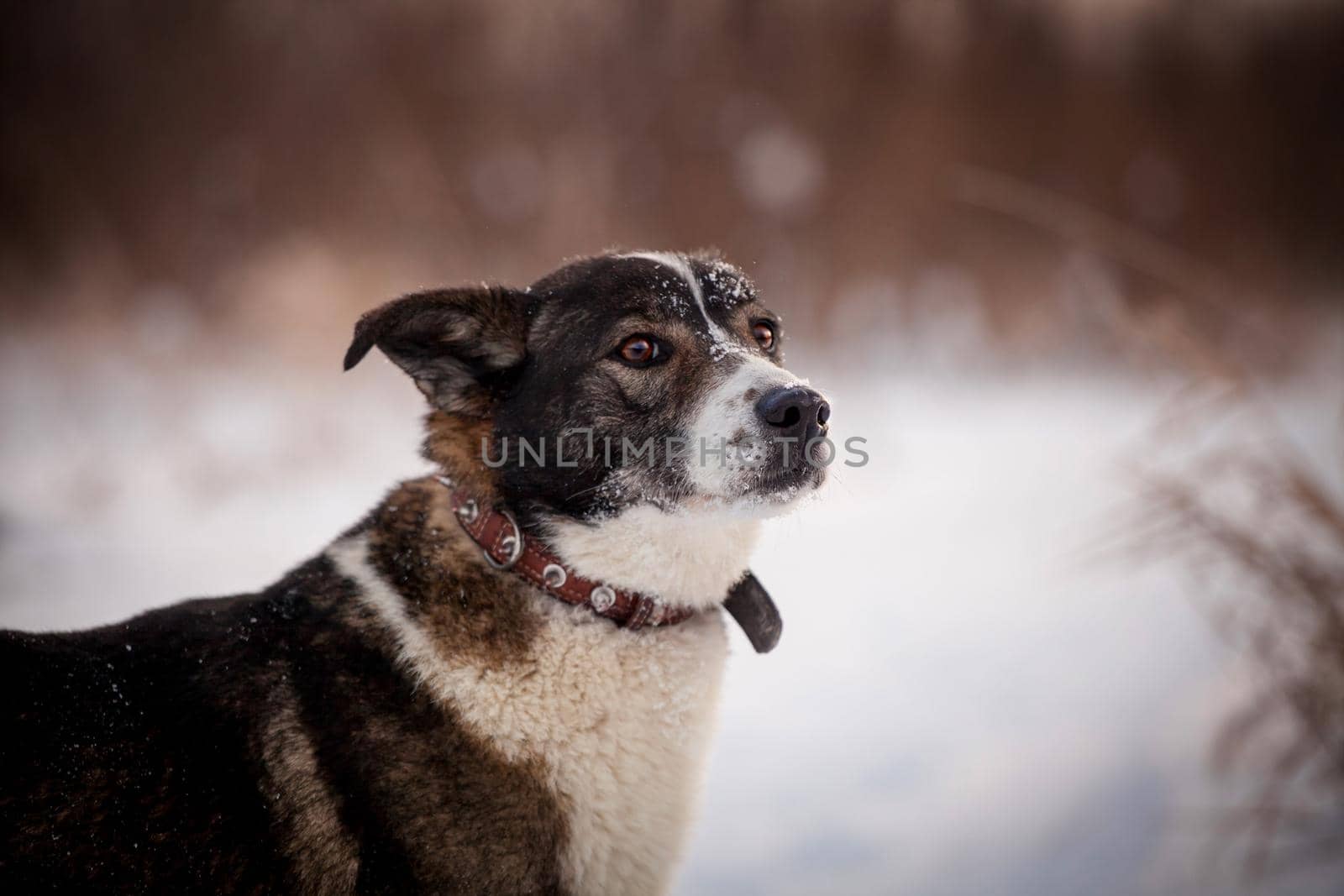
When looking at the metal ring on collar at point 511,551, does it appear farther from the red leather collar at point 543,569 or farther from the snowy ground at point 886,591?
the snowy ground at point 886,591

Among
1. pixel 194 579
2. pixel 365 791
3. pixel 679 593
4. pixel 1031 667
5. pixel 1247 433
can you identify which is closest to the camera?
pixel 365 791

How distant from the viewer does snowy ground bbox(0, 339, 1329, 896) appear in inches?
116

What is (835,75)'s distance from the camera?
639 cm

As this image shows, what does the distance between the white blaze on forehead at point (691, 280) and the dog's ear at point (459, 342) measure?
0.38 meters

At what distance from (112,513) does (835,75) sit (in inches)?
234

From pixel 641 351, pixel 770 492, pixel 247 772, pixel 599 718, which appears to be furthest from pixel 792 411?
pixel 247 772

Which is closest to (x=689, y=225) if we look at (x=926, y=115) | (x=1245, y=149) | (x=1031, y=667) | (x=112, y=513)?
(x=926, y=115)

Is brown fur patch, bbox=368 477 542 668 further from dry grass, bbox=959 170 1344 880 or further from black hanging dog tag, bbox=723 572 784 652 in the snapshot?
dry grass, bbox=959 170 1344 880

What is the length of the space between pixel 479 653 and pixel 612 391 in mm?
667

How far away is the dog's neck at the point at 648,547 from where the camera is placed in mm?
1883

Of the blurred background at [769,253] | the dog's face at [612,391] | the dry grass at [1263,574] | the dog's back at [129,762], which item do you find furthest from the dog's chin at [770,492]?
the blurred background at [769,253]

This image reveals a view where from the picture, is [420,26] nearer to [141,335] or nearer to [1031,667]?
[141,335]

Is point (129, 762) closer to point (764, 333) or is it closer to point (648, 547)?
point (648, 547)

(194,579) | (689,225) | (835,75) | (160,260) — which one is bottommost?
(194,579)
